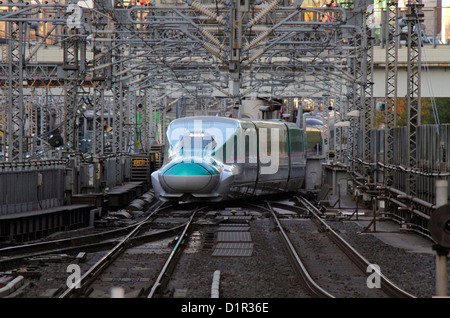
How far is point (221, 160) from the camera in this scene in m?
26.2

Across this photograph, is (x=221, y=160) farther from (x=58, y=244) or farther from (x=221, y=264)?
(x=221, y=264)

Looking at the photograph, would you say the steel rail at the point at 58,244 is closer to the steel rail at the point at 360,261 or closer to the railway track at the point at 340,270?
the railway track at the point at 340,270

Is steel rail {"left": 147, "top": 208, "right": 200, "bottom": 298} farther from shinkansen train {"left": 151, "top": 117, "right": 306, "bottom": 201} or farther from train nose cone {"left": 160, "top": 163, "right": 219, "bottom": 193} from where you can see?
shinkansen train {"left": 151, "top": 117, "right": 306, "bottom": 201}

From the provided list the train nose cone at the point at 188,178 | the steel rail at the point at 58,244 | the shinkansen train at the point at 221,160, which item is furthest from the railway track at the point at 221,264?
the shinkansen train at the point at 221,160

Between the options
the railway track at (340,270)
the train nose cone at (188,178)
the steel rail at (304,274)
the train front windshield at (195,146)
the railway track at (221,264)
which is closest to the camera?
the steel rail at (304,274)

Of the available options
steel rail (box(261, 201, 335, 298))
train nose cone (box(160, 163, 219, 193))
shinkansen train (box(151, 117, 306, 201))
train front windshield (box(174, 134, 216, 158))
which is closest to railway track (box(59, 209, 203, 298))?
steel rail (box(261, 201, 335, 298))

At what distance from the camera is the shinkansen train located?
24656 mm

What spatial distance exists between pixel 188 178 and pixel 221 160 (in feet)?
7.11

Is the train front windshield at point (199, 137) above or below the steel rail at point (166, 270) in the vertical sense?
above

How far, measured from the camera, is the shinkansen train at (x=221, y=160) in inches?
971

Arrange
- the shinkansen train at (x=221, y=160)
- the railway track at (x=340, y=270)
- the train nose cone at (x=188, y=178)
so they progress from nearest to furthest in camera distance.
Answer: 1. the railway track at (x=340, y=270)
2. the train nose cone at (x=188, y=178)
3. the shinkansen train at (x=221, y=160)

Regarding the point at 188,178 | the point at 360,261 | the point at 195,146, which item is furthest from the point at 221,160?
the point at 360,261
